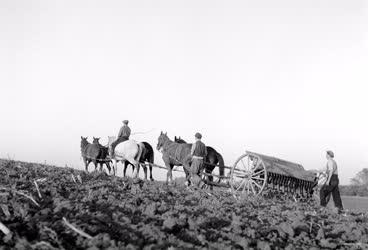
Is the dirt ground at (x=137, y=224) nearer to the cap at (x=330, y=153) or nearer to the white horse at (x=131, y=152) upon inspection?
the cap at (x=330, y=153)

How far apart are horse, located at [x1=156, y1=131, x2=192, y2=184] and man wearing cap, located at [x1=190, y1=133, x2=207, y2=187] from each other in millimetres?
941

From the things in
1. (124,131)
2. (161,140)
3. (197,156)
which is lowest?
(197,156)

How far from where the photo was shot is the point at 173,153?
16953mm

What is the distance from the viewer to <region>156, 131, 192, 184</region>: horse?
15926mm

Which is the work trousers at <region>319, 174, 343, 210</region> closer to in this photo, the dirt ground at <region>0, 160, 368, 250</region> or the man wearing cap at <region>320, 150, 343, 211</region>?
the man wearing cap at <region>320, 150, 343, 211</region>

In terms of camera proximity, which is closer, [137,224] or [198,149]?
[137,224]

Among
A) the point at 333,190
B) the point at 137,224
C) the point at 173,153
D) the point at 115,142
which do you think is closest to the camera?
the point at 137,224

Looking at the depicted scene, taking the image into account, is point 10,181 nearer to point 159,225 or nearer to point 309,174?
point 159,225

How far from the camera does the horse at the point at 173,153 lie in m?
15.9

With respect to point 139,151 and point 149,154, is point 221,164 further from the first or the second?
point 149,154

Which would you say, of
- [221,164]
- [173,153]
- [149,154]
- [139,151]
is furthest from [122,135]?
[221,164]

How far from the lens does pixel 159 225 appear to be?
6.13 meters

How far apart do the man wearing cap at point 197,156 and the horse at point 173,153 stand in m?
0.94

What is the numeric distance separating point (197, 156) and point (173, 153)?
297 centimetres
